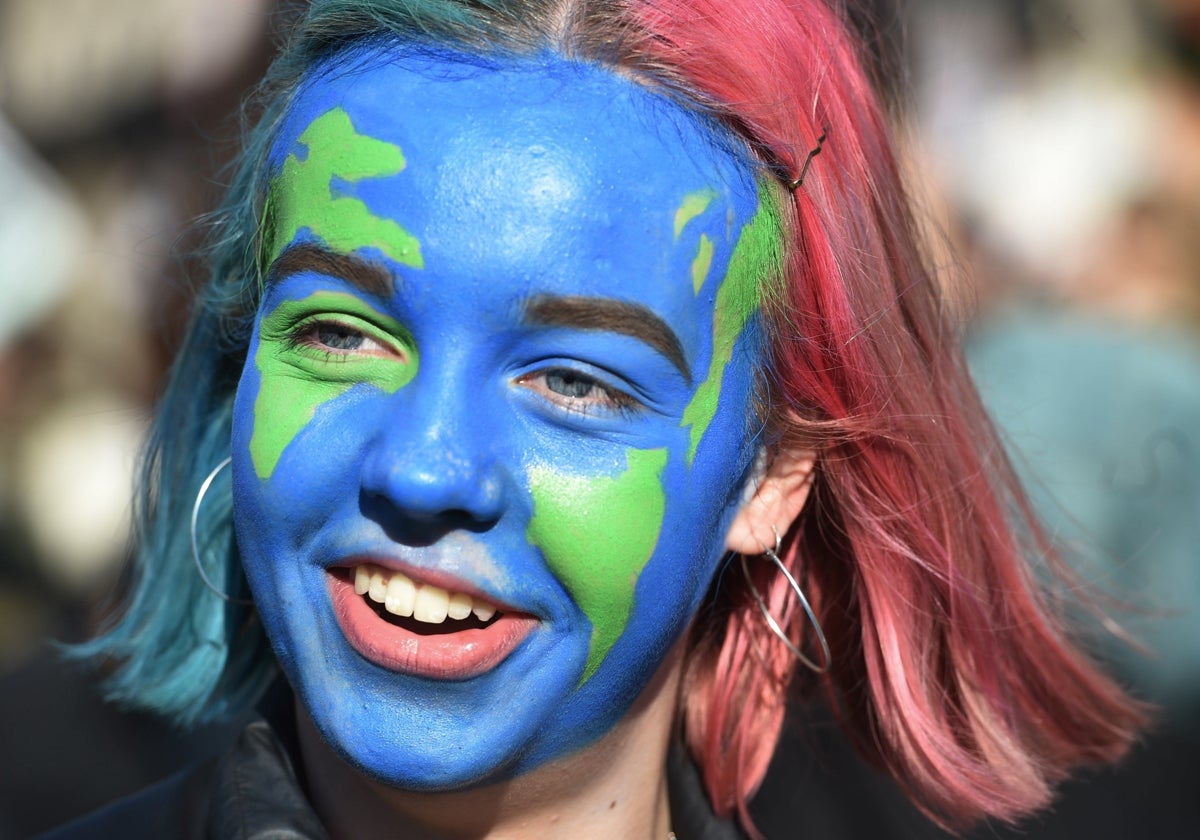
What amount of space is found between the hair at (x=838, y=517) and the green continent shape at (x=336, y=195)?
0.47ft

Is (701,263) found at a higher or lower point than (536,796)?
higher

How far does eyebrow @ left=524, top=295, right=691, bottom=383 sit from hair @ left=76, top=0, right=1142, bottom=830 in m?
0.23

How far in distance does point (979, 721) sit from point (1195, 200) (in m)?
3.53

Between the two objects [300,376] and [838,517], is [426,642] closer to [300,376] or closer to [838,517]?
[300,376]

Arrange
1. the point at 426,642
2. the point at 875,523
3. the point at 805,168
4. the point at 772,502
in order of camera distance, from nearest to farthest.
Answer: the point at 426,642 < the point at 805,168 < the point at 772,502 < the point at 875,523

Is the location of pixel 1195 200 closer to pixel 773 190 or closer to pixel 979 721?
pixel 979 721

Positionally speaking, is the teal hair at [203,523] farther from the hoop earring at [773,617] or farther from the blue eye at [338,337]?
the hoop earring at [773,617]

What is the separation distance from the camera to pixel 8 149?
5.69m

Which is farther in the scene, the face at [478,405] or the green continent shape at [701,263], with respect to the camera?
the green continent shape at [701,263]

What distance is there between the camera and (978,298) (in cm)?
323

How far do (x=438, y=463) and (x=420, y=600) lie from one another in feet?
0.65

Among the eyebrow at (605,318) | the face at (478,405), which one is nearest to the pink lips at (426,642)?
the face at (478,405)

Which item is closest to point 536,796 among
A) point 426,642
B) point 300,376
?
point 426,642

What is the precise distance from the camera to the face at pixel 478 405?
1581 mm
